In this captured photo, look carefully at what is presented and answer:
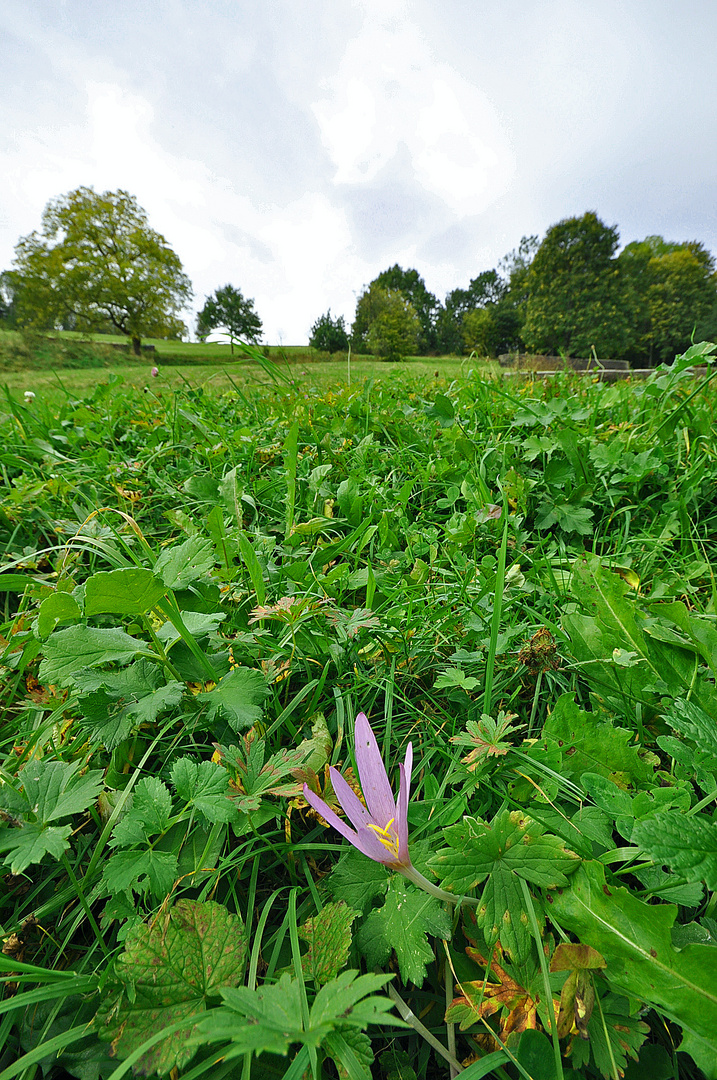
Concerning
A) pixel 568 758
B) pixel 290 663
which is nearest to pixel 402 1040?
pixel 568 758

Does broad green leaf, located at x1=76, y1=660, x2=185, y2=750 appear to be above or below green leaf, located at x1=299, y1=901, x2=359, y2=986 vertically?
above

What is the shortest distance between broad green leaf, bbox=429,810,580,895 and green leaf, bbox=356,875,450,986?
6cm

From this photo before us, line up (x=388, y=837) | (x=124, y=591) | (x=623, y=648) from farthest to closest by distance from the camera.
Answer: (x=623, y=648) → (x=124, y=591) → (x=388, y=837)

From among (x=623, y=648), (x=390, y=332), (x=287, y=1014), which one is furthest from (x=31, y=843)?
(x=390, y=332)

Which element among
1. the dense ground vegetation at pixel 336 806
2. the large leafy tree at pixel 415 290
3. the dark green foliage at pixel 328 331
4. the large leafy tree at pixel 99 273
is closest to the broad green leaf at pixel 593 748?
the dense ground vegetation at pixel 336 806

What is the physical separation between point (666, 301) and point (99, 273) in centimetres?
4304

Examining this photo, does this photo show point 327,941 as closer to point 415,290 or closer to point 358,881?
point 358,881

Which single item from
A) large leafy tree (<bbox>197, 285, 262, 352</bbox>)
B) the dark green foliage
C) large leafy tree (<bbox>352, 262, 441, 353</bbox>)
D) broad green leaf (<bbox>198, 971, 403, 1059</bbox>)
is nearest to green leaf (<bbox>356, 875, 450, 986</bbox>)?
broad green leaf (<bbox>198, 971, 403, 1059</bbox>)

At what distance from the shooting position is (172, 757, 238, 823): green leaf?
28.6 inches

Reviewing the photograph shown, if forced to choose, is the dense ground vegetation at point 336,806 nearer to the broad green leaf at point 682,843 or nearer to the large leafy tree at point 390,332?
the broad green leaf at point 682,843

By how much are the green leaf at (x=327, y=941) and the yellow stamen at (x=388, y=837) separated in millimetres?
135

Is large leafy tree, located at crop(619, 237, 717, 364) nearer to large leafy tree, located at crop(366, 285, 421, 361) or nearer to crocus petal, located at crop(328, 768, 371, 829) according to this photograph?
large leafy tree, located at crop(366, 285, 421, 361)

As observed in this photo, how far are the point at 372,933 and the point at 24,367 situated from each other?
14100 millimetres

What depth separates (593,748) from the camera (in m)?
0.84
